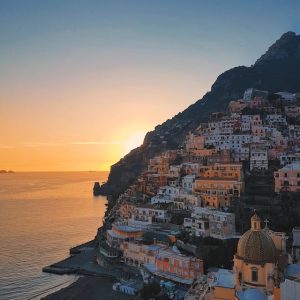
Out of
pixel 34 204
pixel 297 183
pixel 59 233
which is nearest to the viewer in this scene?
pixel 297 183

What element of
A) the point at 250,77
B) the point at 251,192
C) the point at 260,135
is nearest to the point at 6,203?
the point at 250,77

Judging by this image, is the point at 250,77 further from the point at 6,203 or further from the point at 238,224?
the point at 238,224

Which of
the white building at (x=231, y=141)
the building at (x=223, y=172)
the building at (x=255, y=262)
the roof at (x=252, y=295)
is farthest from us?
the white building at (x=231, y=141)

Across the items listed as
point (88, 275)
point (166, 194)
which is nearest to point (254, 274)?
point (88, 275)

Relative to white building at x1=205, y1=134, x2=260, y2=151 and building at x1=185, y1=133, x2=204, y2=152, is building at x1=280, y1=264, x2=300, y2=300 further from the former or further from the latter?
building at x1=185, y1=133, x2=204, y2=152

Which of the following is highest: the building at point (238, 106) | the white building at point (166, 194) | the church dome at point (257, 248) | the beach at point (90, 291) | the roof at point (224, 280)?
the building at point (238, 106)

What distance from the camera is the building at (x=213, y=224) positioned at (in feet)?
163

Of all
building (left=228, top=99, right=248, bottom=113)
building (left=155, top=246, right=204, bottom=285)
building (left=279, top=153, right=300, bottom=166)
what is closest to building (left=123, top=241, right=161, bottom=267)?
building (left=155, top=246, right=204, bottom=285)

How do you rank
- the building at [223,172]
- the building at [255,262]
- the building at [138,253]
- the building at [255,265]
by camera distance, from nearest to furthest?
the building at [255,265] < the building at [255,262] < the building at [138,253] < the building at [223,172]

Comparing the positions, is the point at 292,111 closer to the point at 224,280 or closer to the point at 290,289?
the point at 224,280

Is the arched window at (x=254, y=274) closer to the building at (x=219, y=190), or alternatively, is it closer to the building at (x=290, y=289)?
the building at (x=290, y=289)

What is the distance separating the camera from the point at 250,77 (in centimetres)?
14762

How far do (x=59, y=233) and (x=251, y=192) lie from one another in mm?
42212

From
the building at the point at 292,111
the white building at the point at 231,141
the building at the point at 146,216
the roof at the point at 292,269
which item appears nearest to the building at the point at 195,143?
the white building at the point at 231,141
